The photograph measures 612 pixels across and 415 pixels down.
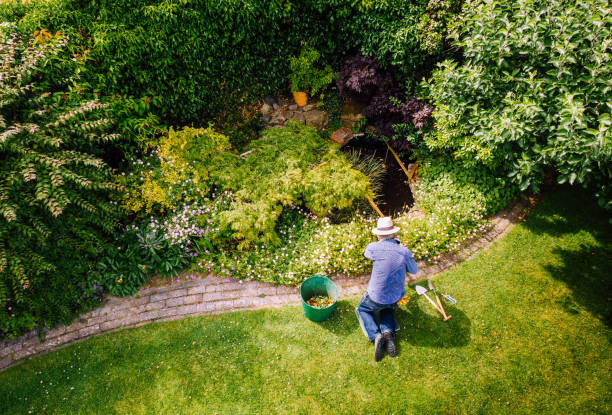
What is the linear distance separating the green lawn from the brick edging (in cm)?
20

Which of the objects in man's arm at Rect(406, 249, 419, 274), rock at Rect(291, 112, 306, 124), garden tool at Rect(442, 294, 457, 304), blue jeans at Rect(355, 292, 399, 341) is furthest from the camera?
rock at Rect(291, 112, 306, 124)

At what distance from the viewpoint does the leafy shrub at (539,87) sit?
14.2ft

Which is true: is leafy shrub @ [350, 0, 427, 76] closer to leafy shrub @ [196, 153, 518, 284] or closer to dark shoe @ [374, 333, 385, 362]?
leafy shrub @ [196, 153, 518, 284]

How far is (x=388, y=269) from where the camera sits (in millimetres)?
4883

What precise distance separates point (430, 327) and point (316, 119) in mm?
6280

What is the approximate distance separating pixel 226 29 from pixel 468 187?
6.79m

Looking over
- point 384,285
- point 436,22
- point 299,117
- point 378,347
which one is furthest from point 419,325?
point 299,117

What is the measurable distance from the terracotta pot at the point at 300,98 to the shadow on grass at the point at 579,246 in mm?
6624

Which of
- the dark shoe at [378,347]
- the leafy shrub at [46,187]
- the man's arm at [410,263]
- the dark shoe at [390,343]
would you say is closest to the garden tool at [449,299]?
the man's arm at [410,263]

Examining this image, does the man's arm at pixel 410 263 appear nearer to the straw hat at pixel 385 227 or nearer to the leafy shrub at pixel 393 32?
the straw hat at pixel 385 227

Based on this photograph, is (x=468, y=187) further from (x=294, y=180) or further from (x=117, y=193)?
(x=117, y=193)

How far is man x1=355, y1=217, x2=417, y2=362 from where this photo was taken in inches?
194

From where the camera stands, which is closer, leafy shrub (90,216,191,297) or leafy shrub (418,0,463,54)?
leafy shrub (90,216,191,297)

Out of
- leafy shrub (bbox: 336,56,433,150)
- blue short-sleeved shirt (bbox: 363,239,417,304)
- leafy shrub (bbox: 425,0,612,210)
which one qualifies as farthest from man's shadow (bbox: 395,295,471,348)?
leafy shrub (bbox: 336,56,433,150)
